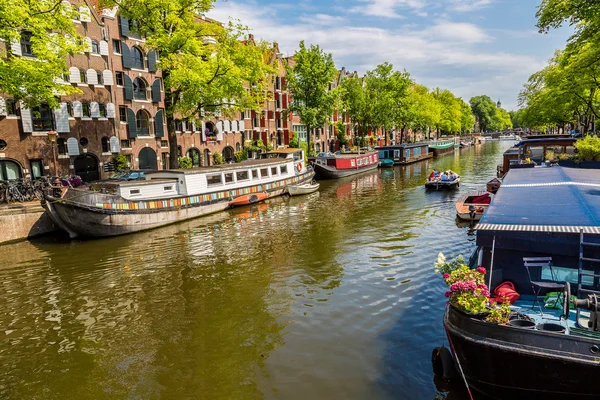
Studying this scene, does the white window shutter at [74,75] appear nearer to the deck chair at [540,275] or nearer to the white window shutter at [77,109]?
the white window shutter at [77,109]

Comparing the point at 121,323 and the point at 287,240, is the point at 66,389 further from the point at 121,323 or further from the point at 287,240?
the point at 287,240

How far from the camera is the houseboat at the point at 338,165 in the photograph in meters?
43.3

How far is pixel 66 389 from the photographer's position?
8.34 metres

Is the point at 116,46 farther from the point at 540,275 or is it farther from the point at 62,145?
the point at 540,275

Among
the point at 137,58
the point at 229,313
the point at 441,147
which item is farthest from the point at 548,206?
the point at 441,147

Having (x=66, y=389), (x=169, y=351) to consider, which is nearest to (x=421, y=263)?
(x=169, y=351)

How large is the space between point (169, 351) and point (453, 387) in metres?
6.35

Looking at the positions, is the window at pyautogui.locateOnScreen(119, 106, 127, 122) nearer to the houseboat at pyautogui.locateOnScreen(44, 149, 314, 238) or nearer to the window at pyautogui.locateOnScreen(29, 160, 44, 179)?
the window at pyautogui.locateOnScreen(29, 160, 44, 179)

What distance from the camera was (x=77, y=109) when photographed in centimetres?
3019

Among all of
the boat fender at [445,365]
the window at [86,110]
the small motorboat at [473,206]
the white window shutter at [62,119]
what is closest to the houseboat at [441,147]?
the small motorboat at [473,206]

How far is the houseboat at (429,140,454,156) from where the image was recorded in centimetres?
7405

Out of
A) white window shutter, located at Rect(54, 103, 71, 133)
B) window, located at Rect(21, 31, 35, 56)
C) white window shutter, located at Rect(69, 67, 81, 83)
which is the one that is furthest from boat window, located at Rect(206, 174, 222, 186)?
window, located at Rect(21, 31, 35, 56)

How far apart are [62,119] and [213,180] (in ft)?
41.4

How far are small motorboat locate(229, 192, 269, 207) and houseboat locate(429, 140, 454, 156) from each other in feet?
173
